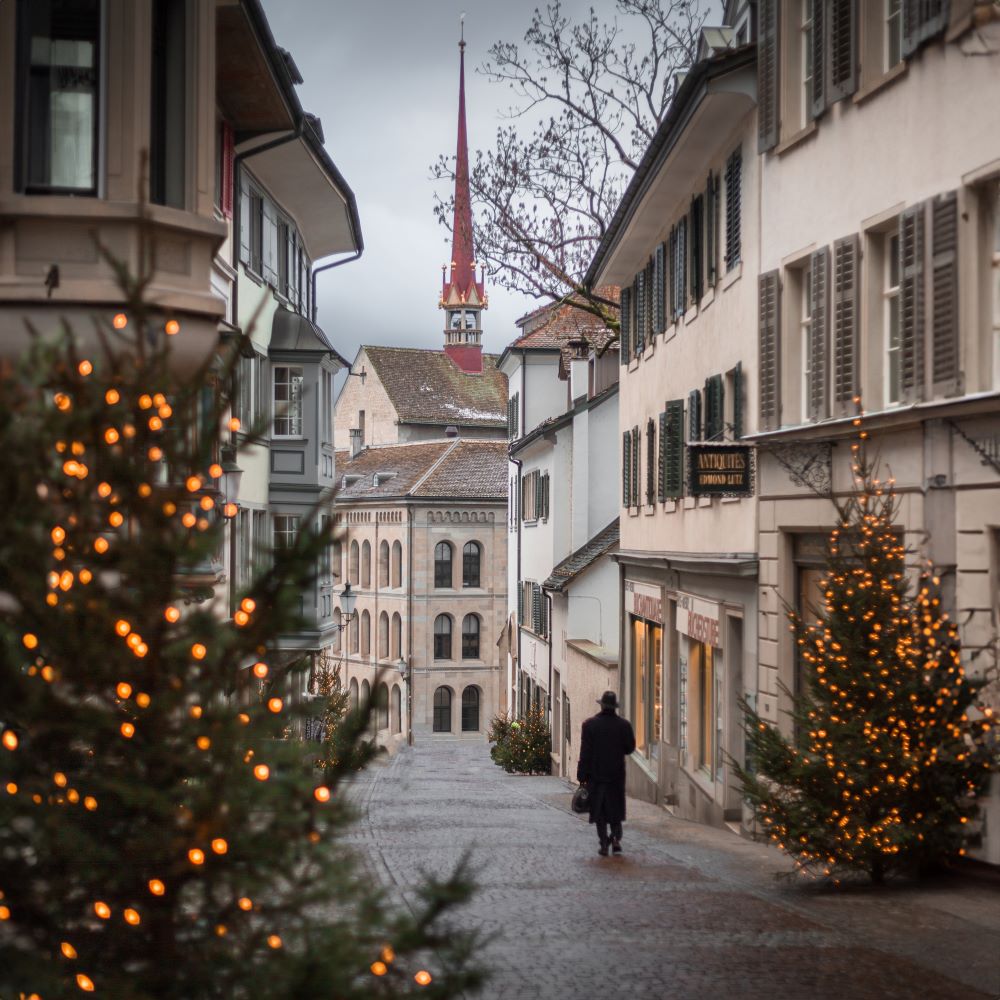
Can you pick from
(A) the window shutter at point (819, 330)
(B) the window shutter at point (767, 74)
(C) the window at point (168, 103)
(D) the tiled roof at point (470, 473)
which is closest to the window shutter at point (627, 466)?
(B) the window shutter at point (767, 74)

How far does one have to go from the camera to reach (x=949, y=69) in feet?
42.3

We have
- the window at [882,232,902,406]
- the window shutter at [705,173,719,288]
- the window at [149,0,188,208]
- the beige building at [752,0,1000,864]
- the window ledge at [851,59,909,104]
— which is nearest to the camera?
the window at [149,0,188,208]

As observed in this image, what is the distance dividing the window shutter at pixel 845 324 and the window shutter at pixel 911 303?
1.14m

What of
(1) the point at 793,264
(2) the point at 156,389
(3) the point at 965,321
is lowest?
(2) the point at 156,389

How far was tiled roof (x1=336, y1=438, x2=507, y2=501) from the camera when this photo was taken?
7688 cm

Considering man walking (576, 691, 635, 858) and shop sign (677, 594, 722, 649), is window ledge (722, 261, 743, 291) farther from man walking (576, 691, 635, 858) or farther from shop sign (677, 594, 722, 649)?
man walking (576, 691, 635, 858)

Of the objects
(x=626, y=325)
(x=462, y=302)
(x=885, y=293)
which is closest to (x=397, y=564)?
(x=462, y=302)

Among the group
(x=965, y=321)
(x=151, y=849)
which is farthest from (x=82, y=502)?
(x=965, y=321)

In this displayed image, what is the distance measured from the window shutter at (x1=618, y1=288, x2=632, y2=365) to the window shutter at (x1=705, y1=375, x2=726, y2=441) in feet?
28.3

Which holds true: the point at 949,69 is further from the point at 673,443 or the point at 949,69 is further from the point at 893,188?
the point at 673,443

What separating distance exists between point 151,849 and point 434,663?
7163cm

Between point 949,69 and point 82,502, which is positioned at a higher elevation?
point 949,69

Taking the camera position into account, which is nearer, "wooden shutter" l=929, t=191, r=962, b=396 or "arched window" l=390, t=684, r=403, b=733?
"wooden shutter" l=929, t=191, r=962, b=396

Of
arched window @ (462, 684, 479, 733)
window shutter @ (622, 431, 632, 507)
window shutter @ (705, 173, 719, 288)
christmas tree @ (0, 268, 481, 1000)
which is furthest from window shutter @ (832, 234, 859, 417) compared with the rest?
arched window @ (462, 684, 479, 733)
